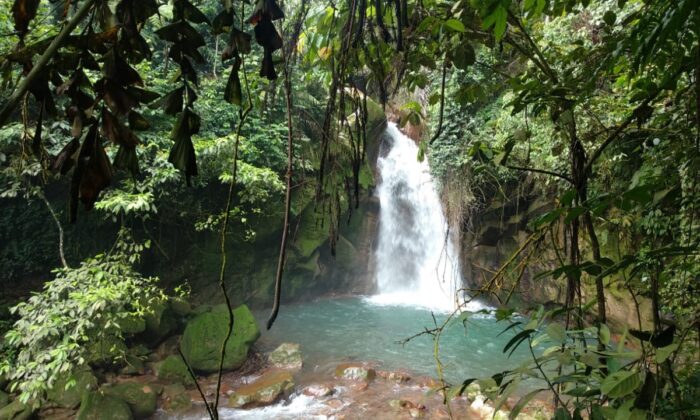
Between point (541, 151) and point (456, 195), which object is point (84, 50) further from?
point (456, 195)

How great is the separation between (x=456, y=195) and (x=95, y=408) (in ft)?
24.4

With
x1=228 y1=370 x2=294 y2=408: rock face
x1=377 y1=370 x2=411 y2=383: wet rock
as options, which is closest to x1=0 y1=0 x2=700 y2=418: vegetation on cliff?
x1=228 y1=370 x2=294 y2=408: rock face

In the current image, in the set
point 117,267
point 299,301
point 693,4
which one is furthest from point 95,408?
point 299,301

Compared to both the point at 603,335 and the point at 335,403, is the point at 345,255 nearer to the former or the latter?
the point at 335,403

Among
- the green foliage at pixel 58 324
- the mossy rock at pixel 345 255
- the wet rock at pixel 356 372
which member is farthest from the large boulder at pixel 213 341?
the mossy rock at pixel 345 255

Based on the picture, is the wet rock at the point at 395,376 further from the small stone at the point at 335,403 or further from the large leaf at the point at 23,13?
the large leaf at the point at 23,13

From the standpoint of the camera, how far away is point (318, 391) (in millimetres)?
5297

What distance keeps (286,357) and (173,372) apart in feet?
5.36

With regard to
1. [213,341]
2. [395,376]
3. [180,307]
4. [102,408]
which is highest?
[180,307]

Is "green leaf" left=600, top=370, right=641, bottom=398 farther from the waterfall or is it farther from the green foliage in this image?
the waterfall

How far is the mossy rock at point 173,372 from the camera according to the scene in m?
5.38

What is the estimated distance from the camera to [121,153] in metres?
0.74

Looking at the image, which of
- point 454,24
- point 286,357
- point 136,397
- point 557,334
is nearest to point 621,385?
point 557,334

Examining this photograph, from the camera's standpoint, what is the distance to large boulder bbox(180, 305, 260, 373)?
229 inches
